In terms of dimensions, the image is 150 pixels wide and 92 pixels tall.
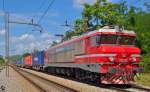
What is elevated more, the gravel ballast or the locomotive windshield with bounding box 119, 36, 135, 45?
the locomotive windshield with bounding box 119, 36, 135, 45

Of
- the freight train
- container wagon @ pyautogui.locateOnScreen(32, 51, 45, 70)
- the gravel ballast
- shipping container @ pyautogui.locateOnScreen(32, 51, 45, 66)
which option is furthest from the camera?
shipping container @ pyautogui.locateOnScreen(32, 51, 45, 66)

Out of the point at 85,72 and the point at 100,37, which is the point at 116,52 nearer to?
the point at 100,37

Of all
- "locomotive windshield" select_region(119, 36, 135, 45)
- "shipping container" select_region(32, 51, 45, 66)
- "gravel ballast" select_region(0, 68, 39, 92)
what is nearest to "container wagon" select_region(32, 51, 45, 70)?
"shipping container" select_region(32, 51, 45, 66)

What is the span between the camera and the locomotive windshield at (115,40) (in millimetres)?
24859

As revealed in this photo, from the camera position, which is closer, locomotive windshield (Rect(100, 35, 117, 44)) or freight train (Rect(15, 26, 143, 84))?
freight train (Rect(15, 26, 143, 84))

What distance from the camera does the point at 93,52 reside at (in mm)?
25266

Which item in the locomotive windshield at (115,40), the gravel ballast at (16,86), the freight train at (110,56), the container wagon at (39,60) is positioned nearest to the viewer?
the freight train at (110,56)

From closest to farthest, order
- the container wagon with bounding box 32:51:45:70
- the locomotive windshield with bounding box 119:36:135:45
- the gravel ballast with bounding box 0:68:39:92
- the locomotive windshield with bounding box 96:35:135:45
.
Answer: the gravel ballast with bounding box 0:68:39:92, the locomotive windshield with bounding box 96:35:135:45, the locomotive windshield with bounding box 119:36:135:45, the container wagon with bounding box 32:51:45:70

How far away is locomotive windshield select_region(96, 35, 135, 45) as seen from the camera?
81.6ft

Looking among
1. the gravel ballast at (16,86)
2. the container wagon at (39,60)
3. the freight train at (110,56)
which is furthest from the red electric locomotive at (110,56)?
the container wagon at (39,60)

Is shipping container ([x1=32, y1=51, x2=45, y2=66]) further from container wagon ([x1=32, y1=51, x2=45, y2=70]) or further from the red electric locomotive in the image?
the red electric locomotive

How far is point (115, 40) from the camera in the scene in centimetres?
2523

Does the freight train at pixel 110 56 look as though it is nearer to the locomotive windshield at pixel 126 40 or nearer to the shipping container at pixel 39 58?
the locomotive windshield at pixel 126 40

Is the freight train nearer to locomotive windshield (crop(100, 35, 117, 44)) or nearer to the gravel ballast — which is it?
locomotive windshield (crop(100, 35, 117, 44))
